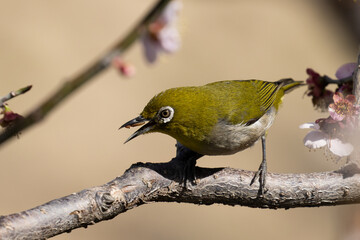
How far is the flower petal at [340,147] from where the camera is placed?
327cm

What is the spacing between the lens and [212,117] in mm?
4383

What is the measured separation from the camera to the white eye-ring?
12.9 ft

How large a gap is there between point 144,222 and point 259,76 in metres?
4.77

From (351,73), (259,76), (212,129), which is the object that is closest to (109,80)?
(259,76)

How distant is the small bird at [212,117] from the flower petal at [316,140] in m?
0.37

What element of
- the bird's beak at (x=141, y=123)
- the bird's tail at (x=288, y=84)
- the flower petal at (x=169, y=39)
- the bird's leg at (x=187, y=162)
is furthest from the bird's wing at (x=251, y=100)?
the flower petal at (x=169, y=39)

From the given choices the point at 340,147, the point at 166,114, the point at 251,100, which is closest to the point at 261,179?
the point at 340,147

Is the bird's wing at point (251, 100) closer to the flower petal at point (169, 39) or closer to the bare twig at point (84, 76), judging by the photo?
the flower petal at point (169, 39)

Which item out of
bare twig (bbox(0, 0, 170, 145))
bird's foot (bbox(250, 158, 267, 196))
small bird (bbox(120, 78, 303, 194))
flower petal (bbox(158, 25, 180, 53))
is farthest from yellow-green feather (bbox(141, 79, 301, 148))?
bare twig (bbox(0, 0, 170, 145))

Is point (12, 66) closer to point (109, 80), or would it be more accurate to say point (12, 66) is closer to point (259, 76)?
point (109, 80)

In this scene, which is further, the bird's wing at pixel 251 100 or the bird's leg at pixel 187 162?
the bird's wing at pixel 251 100

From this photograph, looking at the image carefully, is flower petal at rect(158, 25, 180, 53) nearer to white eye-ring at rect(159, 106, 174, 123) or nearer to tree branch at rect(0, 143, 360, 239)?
tree branch at rect(0, 143, 360, 239)

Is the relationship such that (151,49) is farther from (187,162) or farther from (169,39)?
(187,162)

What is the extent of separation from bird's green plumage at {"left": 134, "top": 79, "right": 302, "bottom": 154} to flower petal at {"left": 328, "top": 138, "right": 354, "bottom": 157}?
1189 millimetres
